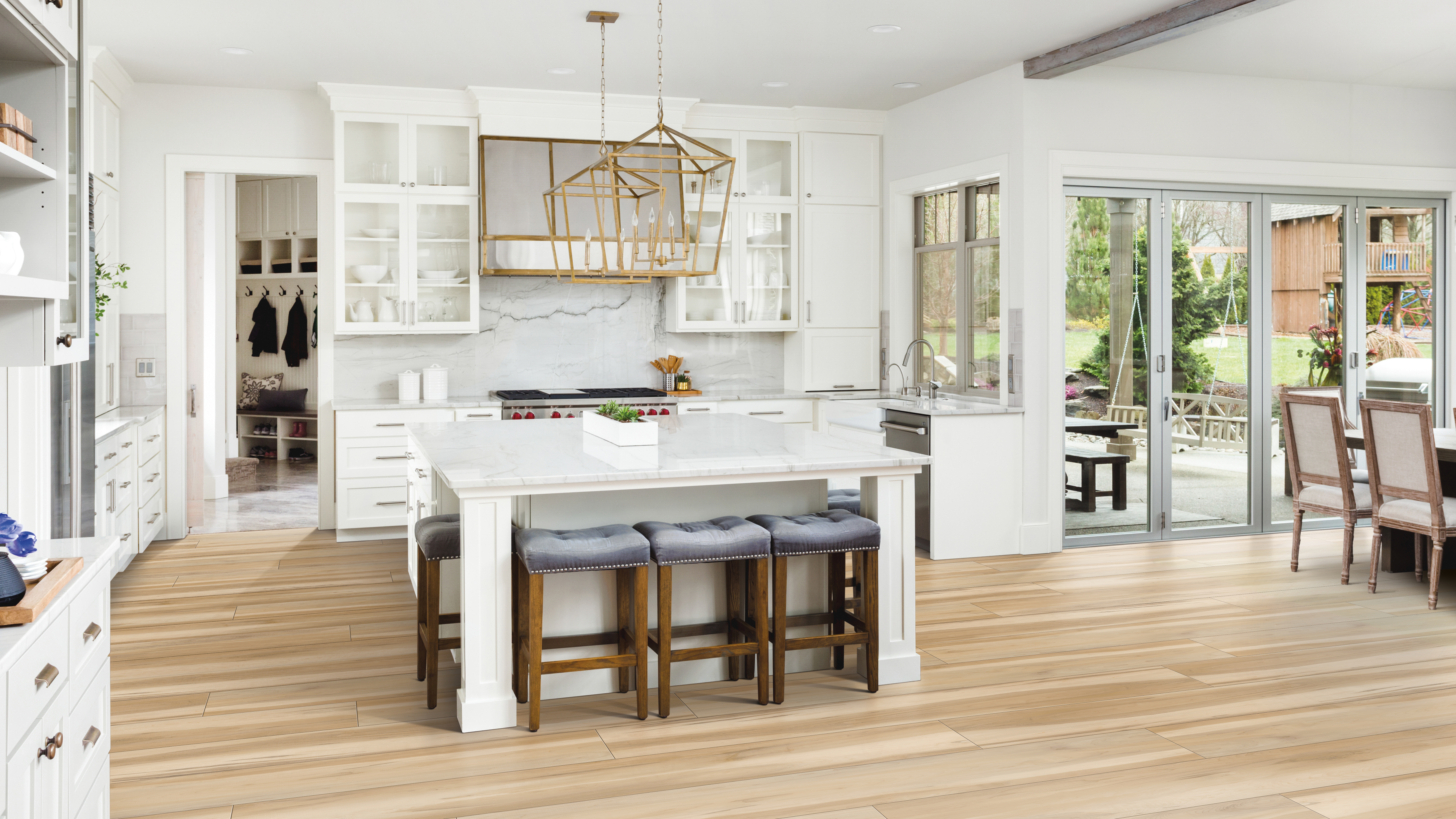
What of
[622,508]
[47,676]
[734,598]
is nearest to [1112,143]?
[734,598]

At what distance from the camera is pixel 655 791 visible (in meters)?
2.95

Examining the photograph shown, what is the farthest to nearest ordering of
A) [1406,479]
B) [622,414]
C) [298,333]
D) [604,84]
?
[298,333] < [604,84] < [1406,479] < [622,414]

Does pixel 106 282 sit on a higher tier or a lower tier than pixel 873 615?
higher

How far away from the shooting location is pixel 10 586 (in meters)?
1.85

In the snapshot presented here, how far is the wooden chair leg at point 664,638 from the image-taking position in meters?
3.42

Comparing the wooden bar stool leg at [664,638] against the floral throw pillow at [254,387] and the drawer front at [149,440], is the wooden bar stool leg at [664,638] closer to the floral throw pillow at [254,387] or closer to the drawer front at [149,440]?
the drawer front at [149,440]

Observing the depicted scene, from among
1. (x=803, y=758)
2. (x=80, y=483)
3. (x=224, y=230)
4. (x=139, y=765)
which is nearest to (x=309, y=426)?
(x=224, y=230)

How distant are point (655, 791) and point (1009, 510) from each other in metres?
3.66

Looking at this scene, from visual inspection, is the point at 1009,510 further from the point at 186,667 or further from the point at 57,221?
the point at 57,221

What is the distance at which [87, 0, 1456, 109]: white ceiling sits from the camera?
194 inches

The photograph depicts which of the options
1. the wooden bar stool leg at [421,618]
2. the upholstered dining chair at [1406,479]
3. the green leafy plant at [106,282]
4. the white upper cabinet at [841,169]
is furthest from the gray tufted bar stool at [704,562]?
the white upper cabinet at [841,169]

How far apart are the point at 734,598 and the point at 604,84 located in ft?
10.7

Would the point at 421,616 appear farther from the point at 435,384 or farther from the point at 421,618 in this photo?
the point at 435,384

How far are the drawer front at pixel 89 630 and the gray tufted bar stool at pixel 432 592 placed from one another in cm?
123
